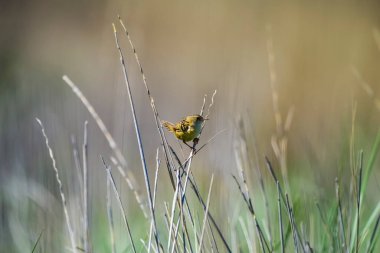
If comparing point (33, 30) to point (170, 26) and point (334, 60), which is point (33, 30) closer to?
point (170, 26)

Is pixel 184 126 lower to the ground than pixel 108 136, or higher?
higher

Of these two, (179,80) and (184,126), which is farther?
(179,80)

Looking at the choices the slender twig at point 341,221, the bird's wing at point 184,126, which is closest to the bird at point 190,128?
the bird's wing at point 184,126

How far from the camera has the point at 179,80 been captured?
3.91 metres

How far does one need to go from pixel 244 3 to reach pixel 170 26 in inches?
19.7

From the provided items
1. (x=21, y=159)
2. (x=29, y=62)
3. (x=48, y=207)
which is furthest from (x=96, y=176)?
(x=29, y=62)

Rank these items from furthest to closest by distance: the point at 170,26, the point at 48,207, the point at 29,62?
the point at 170,26 → the point at 29,62 → the point at 48,207

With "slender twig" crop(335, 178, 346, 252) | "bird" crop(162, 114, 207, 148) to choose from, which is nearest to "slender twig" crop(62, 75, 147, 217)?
"bird" crop(162, 114, 207, 148)

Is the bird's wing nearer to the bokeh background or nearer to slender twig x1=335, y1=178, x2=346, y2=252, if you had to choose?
slender twig x1=335, y1=178, x2=346, y2=252

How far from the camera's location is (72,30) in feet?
16.6

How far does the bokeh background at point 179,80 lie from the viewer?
75.0 inches

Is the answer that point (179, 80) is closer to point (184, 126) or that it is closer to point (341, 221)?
point (184, 126)

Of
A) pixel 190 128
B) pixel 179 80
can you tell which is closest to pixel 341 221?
pixel 190 128

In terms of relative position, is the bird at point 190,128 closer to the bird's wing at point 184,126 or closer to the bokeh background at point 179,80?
the bird's wing at point 184,126
